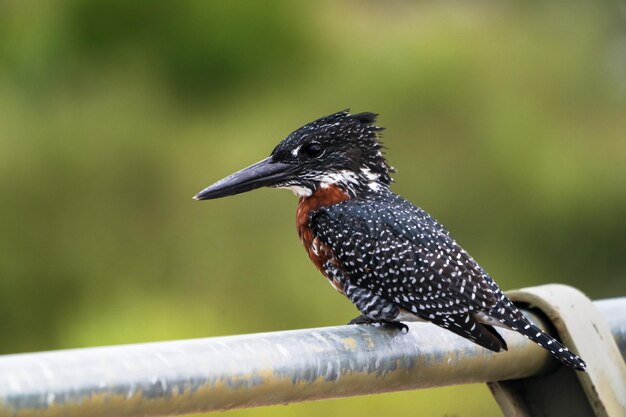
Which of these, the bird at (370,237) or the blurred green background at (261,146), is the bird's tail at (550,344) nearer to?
the bird at (370,237)

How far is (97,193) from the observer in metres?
5.38

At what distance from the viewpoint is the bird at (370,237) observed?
92.4 inches

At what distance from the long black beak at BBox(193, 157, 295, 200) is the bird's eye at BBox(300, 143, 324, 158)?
0.05m

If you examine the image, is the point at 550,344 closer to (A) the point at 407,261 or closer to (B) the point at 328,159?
(A) the point at 407,261

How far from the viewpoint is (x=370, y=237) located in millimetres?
2494

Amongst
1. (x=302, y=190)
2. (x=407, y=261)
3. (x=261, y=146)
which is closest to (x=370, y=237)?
(x=407, y=261)

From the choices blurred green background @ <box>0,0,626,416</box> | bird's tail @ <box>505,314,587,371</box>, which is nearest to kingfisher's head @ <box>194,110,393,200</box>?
bird's tail @ <box>505,314,587,371</box>

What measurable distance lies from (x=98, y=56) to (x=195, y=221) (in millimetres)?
1066

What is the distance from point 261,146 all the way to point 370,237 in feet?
9.47

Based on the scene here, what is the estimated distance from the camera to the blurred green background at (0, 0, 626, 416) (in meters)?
5.20

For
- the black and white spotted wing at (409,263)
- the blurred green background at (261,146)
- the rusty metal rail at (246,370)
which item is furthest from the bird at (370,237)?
the blurred green background at (261,146)

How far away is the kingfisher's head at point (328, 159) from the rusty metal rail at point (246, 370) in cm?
81

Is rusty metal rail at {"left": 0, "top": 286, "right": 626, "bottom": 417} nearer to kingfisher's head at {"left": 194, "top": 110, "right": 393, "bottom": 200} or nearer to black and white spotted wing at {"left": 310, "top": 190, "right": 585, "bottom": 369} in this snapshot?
black and white spotted wing at {"left": 310, "top": 190, "right": 585, "bottom": 369}

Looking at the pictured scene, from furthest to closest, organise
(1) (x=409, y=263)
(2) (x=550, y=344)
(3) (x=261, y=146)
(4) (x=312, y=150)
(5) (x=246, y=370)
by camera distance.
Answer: (3) (x=261, y=146) < (4) (x=312, y=150) < (1) (x=409, y=263) < (2) (x=550, y=344) < (5) (x=246, y=370)
